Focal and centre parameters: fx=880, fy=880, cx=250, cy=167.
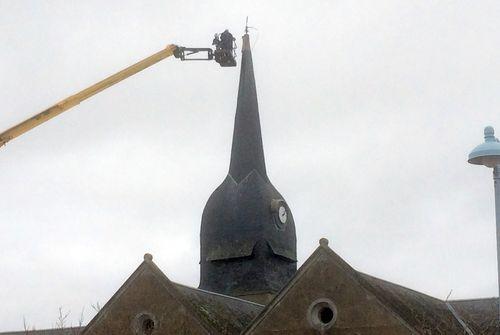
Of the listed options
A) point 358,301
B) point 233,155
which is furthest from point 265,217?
point 358,301

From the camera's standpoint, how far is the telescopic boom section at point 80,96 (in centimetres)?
2528

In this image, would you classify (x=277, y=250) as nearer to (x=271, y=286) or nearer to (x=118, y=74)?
(x=271, y=286)

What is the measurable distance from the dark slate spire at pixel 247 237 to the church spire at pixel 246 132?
0.07 meters

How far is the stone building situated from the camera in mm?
27938

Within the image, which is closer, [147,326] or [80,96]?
[80,96]

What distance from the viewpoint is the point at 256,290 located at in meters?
37.8

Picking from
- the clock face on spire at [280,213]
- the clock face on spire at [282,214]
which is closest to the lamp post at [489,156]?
the clock face on spire at [280,213]

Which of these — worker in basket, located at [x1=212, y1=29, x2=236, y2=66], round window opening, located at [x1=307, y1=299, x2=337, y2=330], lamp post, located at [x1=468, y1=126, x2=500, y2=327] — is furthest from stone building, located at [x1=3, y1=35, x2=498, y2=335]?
lamp post, located at [x1=468, y1=126, x2=500, y2=327]

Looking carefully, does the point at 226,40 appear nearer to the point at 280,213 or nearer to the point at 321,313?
the point at 321,313

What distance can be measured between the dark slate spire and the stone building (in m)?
0.04

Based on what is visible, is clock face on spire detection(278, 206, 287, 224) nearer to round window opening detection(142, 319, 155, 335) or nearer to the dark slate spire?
the dark slate spire

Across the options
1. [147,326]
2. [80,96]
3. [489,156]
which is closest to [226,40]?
[80,96]

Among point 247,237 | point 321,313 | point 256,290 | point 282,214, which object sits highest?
point 282,214

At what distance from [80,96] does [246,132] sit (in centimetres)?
1637
